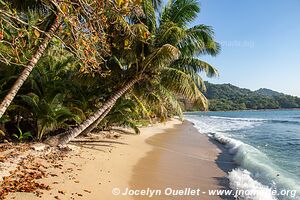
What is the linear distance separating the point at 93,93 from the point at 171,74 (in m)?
3.62

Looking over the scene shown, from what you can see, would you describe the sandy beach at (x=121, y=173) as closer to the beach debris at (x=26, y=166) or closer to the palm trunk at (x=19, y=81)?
the beach debris at (x=26, y=166)

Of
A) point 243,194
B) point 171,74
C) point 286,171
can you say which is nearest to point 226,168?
point 286,171

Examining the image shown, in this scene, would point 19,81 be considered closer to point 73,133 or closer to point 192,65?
point 73,133

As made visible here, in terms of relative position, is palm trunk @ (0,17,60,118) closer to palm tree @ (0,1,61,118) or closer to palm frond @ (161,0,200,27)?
palm tree @ (0,1,61,118)

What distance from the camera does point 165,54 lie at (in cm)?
948

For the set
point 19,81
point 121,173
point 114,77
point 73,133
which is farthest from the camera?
point 114,77

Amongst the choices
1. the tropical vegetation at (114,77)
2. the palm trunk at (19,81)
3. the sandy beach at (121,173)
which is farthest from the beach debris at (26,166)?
the palm trunk at (19,81)

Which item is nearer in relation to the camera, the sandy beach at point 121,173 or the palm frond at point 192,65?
the sandy beach at point 121,173

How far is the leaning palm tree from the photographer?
9703 millimetres

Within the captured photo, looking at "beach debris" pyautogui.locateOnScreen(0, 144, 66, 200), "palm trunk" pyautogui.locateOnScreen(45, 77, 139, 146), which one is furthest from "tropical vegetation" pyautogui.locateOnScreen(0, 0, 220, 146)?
"beach debris" pyautogui.locateOnScreen(0, 144, 66, 200)

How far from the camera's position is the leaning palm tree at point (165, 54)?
970 centimetres

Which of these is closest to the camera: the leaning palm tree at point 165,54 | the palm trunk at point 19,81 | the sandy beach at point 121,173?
the sandy beach at point 121,173

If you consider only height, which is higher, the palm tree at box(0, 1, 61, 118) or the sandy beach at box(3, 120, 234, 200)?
the palm tree at box(0, 1, 61, 118)

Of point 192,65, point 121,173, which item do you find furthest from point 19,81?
point 192,65
